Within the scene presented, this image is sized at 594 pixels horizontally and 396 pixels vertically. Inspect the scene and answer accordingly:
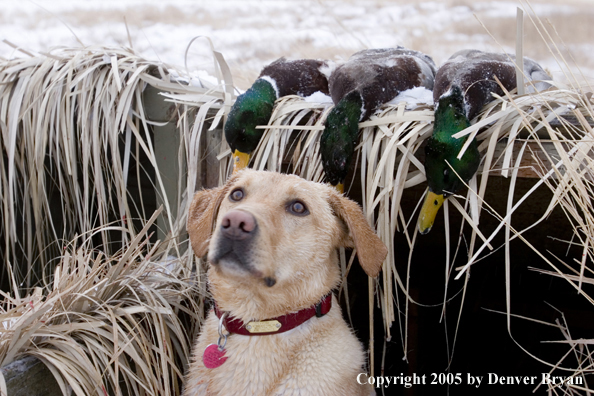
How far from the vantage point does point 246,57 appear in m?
5.22

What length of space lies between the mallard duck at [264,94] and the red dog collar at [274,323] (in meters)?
0.66

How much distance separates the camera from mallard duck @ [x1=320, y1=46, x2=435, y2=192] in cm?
207

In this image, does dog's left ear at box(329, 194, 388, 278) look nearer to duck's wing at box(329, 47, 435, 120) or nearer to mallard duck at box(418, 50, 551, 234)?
mallard duck at box(418, 50, 551, 234)

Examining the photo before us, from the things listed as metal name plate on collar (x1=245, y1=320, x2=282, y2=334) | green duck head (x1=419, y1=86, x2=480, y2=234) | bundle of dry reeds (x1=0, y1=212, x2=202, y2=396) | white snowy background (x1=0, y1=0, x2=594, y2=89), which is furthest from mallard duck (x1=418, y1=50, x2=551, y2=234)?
white snowy background (x1=0, y1=0, x2=594, y2=89)

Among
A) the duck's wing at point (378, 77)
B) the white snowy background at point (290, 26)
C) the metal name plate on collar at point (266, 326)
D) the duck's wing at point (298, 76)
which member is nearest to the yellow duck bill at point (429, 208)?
the duck's wing at point (378, 77)

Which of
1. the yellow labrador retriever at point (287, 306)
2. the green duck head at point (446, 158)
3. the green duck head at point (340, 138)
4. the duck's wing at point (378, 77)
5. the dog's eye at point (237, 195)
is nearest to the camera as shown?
the yellow labrador retriever at point (287, 306)

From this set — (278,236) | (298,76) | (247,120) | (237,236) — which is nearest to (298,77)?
(298,76)

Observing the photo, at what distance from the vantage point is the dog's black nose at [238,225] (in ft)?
4.83

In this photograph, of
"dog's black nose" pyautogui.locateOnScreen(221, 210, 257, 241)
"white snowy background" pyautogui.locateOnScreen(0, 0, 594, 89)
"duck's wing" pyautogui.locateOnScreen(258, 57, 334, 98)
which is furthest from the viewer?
"white snowy background" pyautogui.locateOnScreen(0, 0, 594, 89)

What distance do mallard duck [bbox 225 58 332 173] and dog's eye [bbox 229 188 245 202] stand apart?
0.38 metres

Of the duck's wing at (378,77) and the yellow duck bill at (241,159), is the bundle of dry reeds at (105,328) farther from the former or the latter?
the duck's wing at (378,77)

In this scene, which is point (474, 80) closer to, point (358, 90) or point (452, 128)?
point (452, 128)

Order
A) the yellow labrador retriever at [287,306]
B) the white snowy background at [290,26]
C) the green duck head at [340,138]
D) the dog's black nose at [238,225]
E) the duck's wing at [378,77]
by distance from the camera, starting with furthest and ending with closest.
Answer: the white snowy background at [290,26] < the duck's wing at [378,77] < the green duck head at [340,138] < the yellow labrador retriever at [287,306] < the dog's black nose at [238,225]

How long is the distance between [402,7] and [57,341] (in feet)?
19.3
